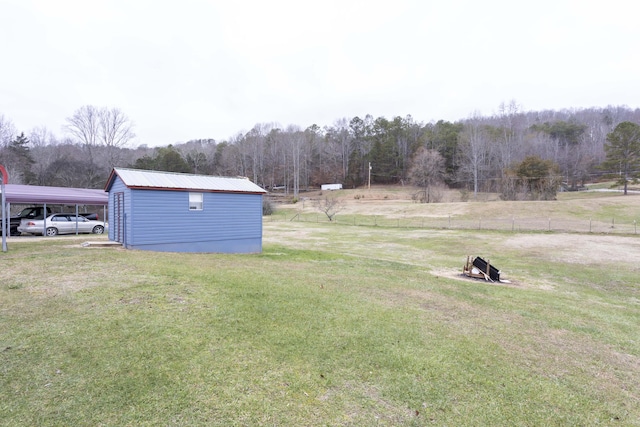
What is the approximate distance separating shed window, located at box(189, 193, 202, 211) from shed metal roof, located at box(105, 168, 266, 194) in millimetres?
306

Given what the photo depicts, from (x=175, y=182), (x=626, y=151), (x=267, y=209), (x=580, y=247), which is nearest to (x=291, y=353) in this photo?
(x=175, y=182)

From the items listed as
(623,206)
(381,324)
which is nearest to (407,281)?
(381,324)

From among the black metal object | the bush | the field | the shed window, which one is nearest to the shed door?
the shed window

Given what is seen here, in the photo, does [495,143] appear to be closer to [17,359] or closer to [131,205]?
[131,205]

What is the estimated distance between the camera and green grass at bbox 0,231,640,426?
302 cm

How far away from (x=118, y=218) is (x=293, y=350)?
1207cm

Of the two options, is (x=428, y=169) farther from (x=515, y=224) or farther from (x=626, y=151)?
(x=515, y=224)

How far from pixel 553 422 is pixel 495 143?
2958 inches

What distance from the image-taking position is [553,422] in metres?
3.06

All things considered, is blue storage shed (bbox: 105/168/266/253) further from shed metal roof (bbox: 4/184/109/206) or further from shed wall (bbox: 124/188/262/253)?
shed metal roof (bbox: 4/184/109/206)

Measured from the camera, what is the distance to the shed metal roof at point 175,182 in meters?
12.6

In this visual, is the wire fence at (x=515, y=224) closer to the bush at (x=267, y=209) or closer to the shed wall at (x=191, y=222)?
the bush at (x=267, y=209)

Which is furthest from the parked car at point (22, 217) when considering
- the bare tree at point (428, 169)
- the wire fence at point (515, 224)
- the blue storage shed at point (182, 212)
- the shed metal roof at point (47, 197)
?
the bare tree at point (428, 169)

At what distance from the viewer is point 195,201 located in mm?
13805
